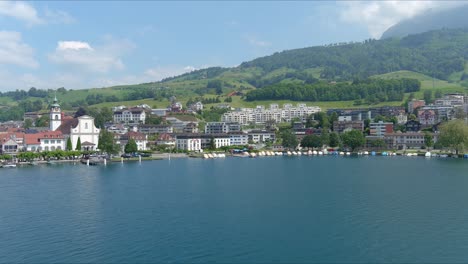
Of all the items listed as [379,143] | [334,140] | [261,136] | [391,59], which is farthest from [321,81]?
[379,143]

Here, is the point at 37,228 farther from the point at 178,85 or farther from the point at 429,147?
the point at 178,85

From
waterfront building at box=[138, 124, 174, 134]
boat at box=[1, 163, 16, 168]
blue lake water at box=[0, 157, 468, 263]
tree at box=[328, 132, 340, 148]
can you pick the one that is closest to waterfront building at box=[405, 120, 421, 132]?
tree at box=[328, 132, 340, 148]

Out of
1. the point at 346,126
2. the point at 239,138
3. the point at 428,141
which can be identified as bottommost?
the point at 428,141

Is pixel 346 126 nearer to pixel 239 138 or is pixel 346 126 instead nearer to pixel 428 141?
pixel 428 141

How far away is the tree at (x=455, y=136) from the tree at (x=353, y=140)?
10.3m

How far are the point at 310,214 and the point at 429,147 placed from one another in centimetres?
4649

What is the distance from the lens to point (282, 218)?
21.4 metres

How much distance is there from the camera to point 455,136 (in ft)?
176

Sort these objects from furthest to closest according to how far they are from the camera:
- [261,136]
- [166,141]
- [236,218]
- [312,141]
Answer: [261,136] → [166,141] → [312,141] → [236,218]

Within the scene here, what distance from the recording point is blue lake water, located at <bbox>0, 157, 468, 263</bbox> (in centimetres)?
1656

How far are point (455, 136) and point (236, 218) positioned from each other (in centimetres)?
4091

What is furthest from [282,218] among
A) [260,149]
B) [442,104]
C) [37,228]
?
[442,104]

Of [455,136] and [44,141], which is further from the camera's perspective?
[44,141]

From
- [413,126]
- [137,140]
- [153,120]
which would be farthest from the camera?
[153,120]
